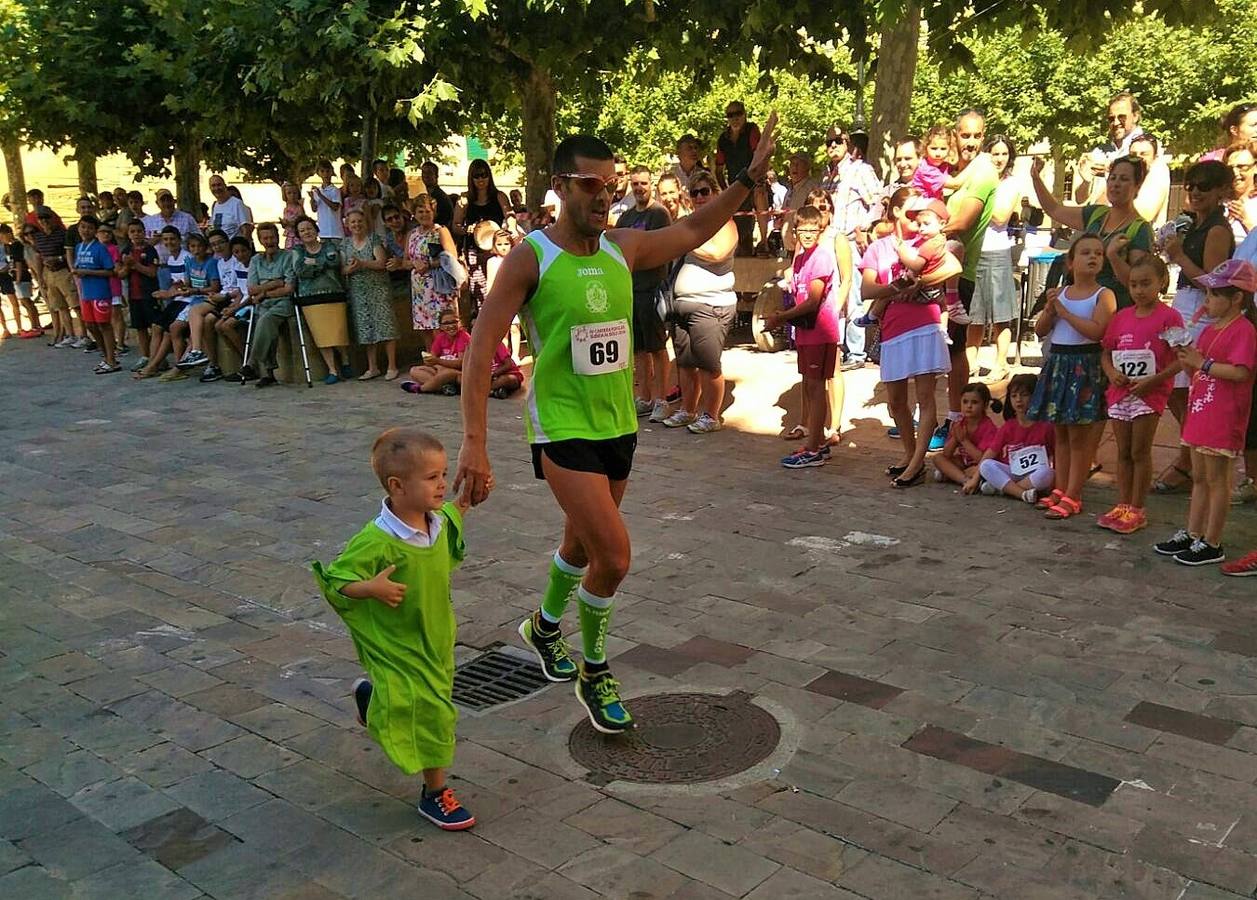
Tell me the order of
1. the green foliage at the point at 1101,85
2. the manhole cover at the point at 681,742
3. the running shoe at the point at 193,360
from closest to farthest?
the manhole cover at the point at 681,742
the running shoe at the point at 193,360
the green foliage at the point at 1101,85

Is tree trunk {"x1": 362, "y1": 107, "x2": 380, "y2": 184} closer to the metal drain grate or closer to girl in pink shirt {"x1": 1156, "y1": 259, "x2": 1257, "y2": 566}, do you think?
the metal drain grate

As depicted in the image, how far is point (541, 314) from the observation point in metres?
4.29

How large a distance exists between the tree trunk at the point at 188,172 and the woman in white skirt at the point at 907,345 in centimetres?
1486

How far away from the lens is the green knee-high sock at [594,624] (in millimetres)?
4473

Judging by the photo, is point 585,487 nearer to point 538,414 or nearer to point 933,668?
point 538,414

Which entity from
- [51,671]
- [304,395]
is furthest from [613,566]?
[304,395]

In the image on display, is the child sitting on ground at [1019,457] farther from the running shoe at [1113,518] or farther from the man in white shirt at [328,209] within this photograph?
the man in white shirt at [328,209]

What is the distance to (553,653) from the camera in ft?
16.0

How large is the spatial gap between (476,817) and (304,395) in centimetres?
917

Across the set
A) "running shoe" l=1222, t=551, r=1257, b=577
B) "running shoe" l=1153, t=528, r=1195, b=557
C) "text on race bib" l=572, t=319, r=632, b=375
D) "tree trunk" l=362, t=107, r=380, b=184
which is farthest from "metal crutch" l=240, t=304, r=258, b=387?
"running shoe" l=1222, t=551, r=1257, b=577

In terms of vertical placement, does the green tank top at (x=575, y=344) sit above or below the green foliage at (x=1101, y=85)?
below

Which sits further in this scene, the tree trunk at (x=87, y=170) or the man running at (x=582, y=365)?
the tree trunk at (x=87, y=170)

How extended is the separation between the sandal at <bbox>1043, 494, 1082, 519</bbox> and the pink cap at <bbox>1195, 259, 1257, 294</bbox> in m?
1.58

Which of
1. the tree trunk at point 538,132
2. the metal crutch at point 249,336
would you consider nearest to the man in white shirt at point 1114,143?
the tree trunk at point 538,132
